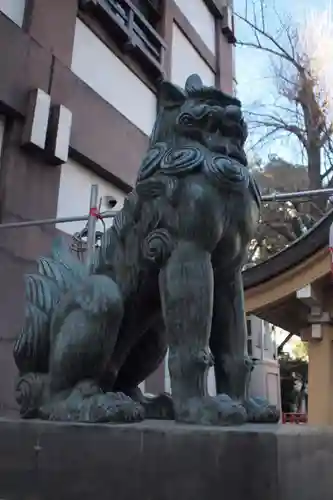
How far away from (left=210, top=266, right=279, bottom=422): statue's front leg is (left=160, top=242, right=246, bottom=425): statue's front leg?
0.38ft

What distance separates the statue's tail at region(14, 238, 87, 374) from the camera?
165 cm

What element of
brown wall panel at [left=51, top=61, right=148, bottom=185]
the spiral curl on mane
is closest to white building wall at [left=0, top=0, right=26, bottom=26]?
brown wall panel at [left=51, top=61, right=148, bottom=185]

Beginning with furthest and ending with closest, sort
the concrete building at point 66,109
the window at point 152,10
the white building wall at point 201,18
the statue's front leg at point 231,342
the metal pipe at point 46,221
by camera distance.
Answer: the white building wall at point 201,18, the window at point 152,10, the concrete building at point 66,109, the metal pipe at point 46,221, the statue's front leg at point 231,342

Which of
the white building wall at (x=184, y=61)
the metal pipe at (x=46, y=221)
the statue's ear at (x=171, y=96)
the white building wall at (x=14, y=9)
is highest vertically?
the white building wall at (x=184, y=61)

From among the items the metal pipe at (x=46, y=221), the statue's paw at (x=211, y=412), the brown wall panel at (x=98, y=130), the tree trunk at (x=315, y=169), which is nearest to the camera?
the statue's paw at (x=211, y=412)

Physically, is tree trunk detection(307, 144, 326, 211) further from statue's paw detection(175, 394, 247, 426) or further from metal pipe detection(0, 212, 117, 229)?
statue's paw detection(175, 394, 247, 426)

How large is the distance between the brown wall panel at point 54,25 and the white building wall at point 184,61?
1.80 m

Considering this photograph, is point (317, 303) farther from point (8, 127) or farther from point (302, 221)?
point (302, 221)

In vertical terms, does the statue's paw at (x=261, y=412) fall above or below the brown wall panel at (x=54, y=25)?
below

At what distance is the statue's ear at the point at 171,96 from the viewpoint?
5.30 ft

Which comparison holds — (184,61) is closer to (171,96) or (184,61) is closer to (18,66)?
(18,66)

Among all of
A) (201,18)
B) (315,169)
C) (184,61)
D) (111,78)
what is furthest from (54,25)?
(315,169)

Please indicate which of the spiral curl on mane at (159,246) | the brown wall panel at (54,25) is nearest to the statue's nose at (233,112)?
the spiral curl on mane at (159,246)

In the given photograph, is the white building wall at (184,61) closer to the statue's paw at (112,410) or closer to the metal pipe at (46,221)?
the metal pipe at (46,221)
